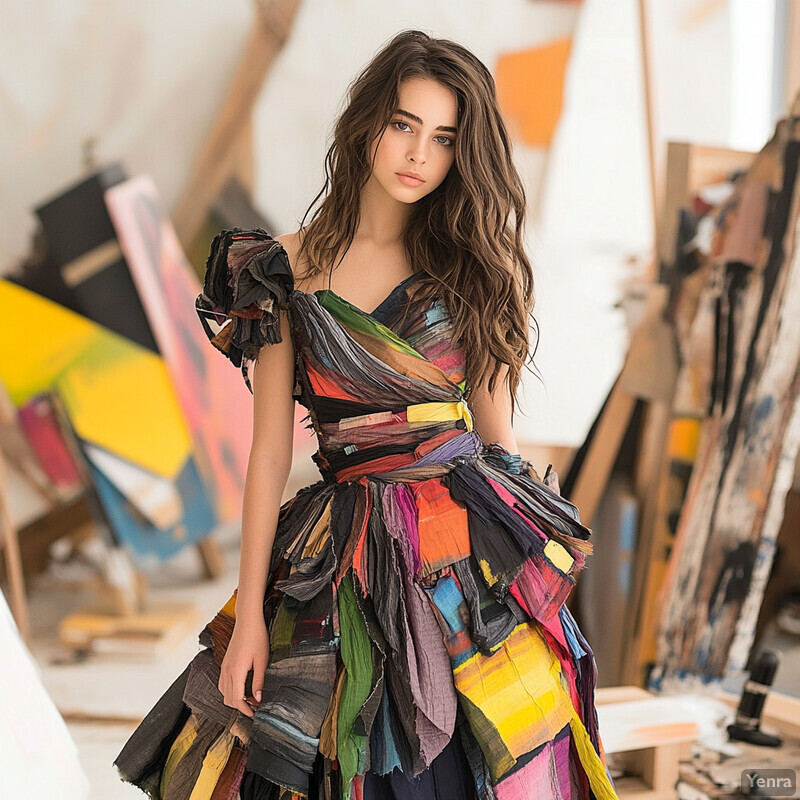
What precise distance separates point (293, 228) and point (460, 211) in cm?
223

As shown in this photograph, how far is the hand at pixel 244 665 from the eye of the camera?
40.5 inches

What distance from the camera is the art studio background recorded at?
99.6 inches

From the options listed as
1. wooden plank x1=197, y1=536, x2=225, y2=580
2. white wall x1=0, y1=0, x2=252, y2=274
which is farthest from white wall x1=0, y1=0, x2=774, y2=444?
wooden plank x1=197, y1=536, x2=225, y2=580

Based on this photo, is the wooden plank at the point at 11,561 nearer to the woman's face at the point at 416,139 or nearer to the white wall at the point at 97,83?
the white wall at the point at 97,83

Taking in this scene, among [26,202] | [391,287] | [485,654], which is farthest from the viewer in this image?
[26,202]

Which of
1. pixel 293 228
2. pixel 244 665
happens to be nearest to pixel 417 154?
pixel 244 665

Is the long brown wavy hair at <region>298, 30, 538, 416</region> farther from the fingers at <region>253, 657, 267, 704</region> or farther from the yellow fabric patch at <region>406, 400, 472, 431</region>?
the fingers at <region>253, 657, 267, 704</region>

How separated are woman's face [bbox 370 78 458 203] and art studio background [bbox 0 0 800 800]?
154 centimetres

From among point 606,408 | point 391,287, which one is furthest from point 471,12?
point 391,287

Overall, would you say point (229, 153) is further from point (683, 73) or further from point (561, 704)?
point (561, 704)

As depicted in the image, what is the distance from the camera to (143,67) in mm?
3115

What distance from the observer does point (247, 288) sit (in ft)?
3.55

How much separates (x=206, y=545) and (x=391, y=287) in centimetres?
225

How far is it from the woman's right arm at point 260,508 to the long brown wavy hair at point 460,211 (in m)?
0.15
